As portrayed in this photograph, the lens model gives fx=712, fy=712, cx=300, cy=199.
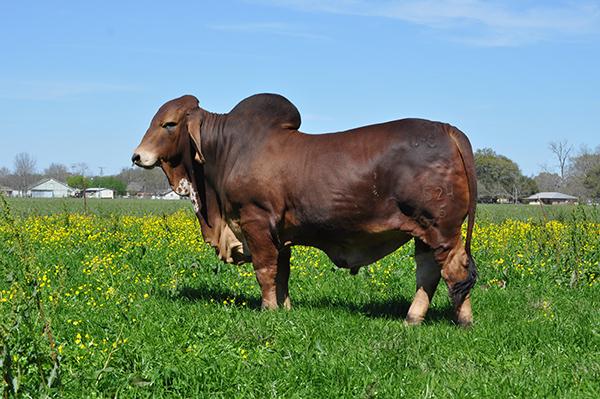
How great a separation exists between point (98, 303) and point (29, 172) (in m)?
157

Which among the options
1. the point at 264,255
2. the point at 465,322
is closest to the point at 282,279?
the point at 264,255

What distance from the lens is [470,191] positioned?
21.3 feet

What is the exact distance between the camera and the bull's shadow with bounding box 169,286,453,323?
24.4 ft

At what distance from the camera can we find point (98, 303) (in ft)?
26.0

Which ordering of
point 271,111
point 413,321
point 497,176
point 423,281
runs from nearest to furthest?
1. point 413,321
2. point 423,281
3. point 271,111
4. point 497,176

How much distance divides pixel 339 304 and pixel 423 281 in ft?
4.56

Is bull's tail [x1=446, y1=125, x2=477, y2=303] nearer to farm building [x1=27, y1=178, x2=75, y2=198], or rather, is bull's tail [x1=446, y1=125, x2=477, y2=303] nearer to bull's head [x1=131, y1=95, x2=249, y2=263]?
bull's head [x1=131, y1=95, x2=249, y2=263]

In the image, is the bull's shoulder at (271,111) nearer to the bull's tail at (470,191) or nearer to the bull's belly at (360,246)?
the bull's belly at (360,246)

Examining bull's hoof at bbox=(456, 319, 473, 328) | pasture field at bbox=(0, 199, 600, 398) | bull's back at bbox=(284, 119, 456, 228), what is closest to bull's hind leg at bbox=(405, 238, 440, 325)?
pasture field at bbox=(0, 199, 600, 398)

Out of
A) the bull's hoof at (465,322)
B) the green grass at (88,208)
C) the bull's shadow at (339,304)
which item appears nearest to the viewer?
the bull's hoof at (465,322)

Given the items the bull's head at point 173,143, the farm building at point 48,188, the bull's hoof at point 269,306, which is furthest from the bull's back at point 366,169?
the farm building at point 48,188

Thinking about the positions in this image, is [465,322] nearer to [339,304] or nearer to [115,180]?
[339,304]

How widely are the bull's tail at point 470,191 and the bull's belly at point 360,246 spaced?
0.60m

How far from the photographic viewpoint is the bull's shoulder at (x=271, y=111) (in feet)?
24.8
